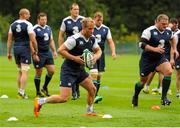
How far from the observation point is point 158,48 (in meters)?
15.0

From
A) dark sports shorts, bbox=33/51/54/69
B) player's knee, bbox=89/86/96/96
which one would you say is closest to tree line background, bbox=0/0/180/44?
dark sports shorts, bbox=33/51/54/69

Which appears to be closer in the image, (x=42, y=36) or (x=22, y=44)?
(x=22, y=44)

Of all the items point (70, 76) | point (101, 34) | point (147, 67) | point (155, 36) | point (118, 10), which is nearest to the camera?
point (70, 76)

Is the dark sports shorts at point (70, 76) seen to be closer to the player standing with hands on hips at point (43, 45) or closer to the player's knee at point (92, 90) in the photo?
the player's knee at point (92, 90)

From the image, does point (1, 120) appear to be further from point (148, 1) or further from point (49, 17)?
point (148, 1)

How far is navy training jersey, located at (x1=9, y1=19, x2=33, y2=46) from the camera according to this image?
1731 cm

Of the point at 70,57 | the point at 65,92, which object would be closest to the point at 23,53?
the point at 65,92

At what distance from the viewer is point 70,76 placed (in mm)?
13164

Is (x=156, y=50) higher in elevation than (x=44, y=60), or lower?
higher

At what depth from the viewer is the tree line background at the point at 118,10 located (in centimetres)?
7300

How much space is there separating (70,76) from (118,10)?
68.7 meters

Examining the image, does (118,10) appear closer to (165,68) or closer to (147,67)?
(147,67)

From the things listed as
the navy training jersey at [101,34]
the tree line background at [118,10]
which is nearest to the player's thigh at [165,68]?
the navy training jersey at [101,34]

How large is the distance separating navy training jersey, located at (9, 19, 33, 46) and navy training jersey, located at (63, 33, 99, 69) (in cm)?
424
